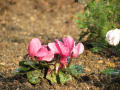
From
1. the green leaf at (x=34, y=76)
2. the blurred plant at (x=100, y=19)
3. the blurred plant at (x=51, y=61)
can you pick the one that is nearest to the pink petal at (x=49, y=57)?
the blurred plant at (x=51, y=61)

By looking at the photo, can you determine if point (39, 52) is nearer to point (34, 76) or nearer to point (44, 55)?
Answer: point (44, 55)

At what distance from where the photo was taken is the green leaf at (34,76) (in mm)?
1927

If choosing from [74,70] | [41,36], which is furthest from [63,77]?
[41,36]

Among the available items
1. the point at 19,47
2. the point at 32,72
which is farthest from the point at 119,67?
the point at 19,47

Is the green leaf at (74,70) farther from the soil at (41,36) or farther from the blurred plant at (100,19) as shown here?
the blurred plant at (100,19)

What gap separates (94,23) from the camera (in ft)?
9.20

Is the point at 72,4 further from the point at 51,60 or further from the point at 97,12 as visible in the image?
the point at 51,60

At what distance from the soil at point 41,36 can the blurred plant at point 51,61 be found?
3.4 inches

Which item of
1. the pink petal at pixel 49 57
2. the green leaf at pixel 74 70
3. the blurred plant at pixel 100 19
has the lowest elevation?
the green leaf at pixel 74 70

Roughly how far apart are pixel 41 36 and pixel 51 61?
194cm

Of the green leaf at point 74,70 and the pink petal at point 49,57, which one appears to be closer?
the pink petal at point 49,57

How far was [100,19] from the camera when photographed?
2.78m

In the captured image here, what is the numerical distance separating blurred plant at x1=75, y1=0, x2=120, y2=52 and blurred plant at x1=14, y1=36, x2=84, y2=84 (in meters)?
0.78

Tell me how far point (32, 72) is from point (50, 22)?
3151mm
